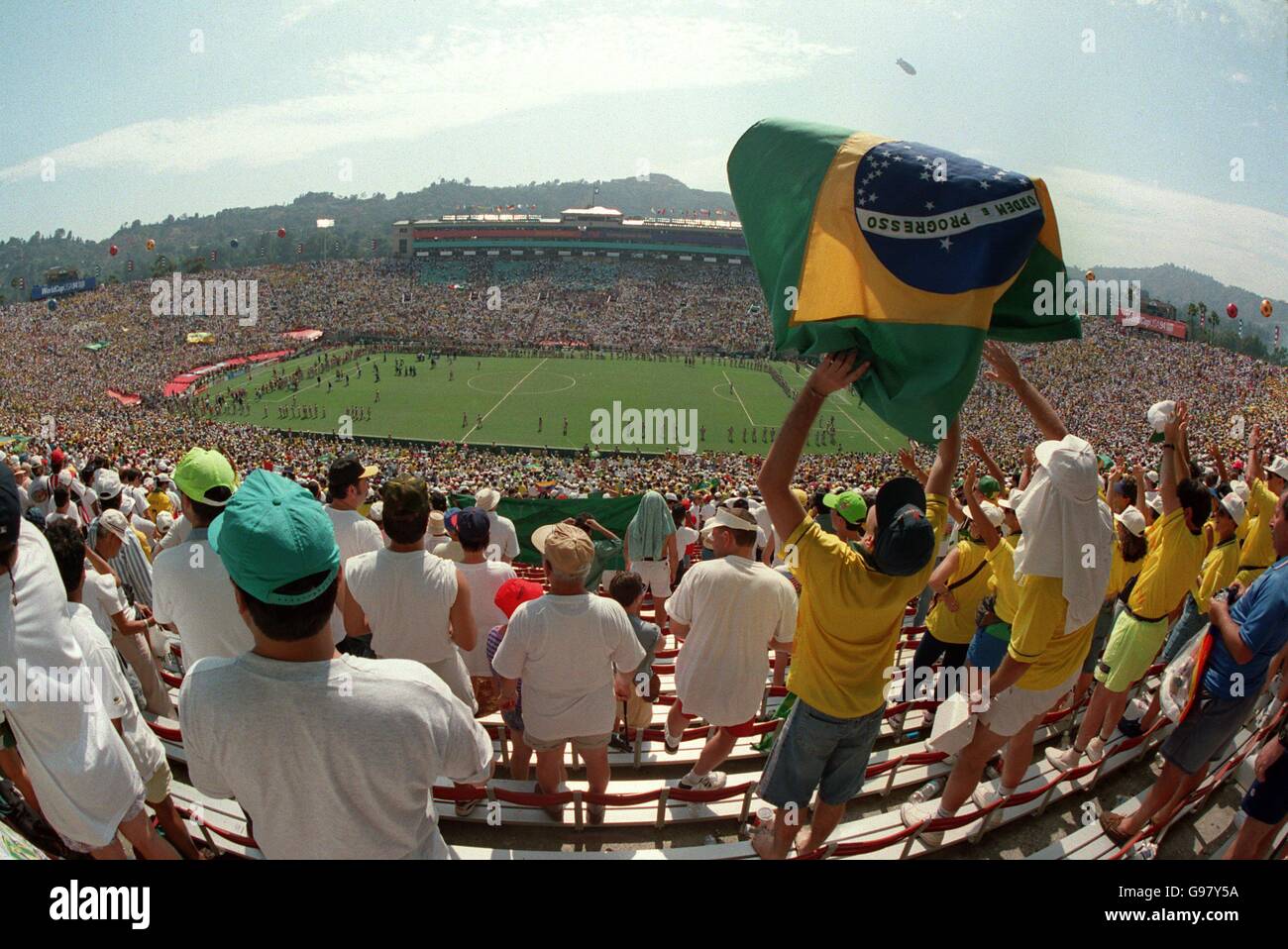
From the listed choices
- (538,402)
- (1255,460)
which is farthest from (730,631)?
(538,402)

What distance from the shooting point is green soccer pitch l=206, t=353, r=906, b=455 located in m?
35.6

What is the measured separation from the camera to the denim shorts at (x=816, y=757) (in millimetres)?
3318

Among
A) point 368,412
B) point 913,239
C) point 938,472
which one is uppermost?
point 913,239

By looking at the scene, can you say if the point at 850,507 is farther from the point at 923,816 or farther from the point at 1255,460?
the point at 1255,460

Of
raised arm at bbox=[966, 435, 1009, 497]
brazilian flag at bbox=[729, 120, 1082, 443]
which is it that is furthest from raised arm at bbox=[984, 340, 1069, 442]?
raised arm at bbox=[966, 435, 1009, 497]

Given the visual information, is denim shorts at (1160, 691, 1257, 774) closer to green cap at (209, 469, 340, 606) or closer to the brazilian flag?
the brazilian flag

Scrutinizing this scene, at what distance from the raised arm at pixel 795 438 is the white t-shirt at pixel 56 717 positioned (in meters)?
2.56

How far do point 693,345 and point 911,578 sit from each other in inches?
2573

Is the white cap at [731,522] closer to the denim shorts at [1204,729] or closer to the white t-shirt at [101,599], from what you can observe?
the denim shorts at [1204,729]

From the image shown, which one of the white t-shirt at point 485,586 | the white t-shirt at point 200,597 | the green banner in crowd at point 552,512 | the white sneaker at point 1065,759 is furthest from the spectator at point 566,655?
the green banner in crowd at point 552,512

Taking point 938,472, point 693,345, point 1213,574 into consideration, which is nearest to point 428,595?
point 938,472

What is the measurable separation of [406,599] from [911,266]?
2861 mm
